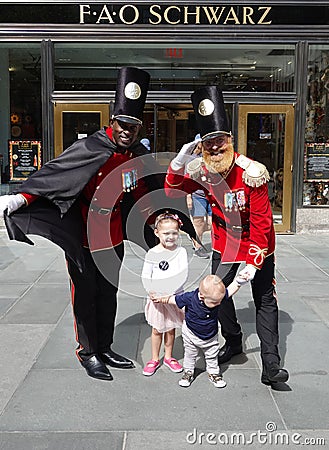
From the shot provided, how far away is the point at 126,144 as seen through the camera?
3.92 metres

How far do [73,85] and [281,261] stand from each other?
15.6 feet

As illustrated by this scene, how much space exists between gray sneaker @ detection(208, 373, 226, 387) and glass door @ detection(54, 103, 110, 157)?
6599mm

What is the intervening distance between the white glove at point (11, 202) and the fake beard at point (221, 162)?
125 centimetres

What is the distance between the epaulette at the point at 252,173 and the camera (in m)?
3.73

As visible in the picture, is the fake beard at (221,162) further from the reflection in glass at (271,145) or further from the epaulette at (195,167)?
the reflection in glass at (271,145)

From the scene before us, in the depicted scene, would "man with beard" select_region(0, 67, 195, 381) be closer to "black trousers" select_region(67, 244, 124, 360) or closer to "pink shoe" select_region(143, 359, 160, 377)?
"black trousers" select_region(67, 244, 124, 360)

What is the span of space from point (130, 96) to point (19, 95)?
22.2 feet

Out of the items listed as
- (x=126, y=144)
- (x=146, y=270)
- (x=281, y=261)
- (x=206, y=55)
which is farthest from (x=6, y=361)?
(x=206, y=55)

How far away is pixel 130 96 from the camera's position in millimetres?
3924

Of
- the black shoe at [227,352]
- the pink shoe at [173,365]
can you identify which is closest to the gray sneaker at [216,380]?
the pink shoe at [173,365]

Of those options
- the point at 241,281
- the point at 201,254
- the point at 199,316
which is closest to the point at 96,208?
the point at 199,316

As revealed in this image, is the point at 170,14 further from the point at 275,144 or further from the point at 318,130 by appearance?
the point at 318,130

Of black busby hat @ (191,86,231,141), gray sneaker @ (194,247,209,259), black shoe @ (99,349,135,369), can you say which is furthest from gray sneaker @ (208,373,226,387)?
gray sneaker @ (194,247,209,259)

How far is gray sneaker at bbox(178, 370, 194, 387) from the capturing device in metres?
3.95
